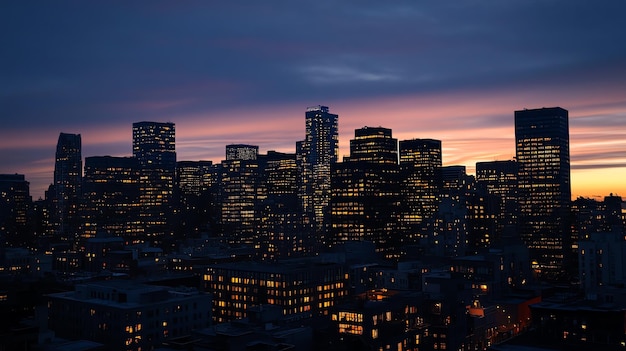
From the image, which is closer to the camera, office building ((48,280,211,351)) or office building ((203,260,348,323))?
office building ((48,280,211,351))

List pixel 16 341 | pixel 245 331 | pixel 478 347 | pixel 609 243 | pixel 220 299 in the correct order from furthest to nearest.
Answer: pixel 609 243 < pixel 220 299 < pixel 478 347 < pixel 245 331 < pixel 16 341

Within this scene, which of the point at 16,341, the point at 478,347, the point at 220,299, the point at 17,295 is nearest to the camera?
the point at 16,341

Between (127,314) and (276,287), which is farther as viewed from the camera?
(276,287)

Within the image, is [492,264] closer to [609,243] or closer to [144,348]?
[609,243]

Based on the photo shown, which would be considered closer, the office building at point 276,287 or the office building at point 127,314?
the office building at point 127,314

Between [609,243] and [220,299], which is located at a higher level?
[609,243]

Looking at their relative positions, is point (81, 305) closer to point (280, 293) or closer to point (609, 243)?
point (280, 293)

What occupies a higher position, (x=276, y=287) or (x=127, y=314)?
(x=127, y=314)

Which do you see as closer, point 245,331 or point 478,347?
point 245,331

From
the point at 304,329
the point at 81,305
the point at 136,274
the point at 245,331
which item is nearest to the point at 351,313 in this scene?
the point at 304,329
